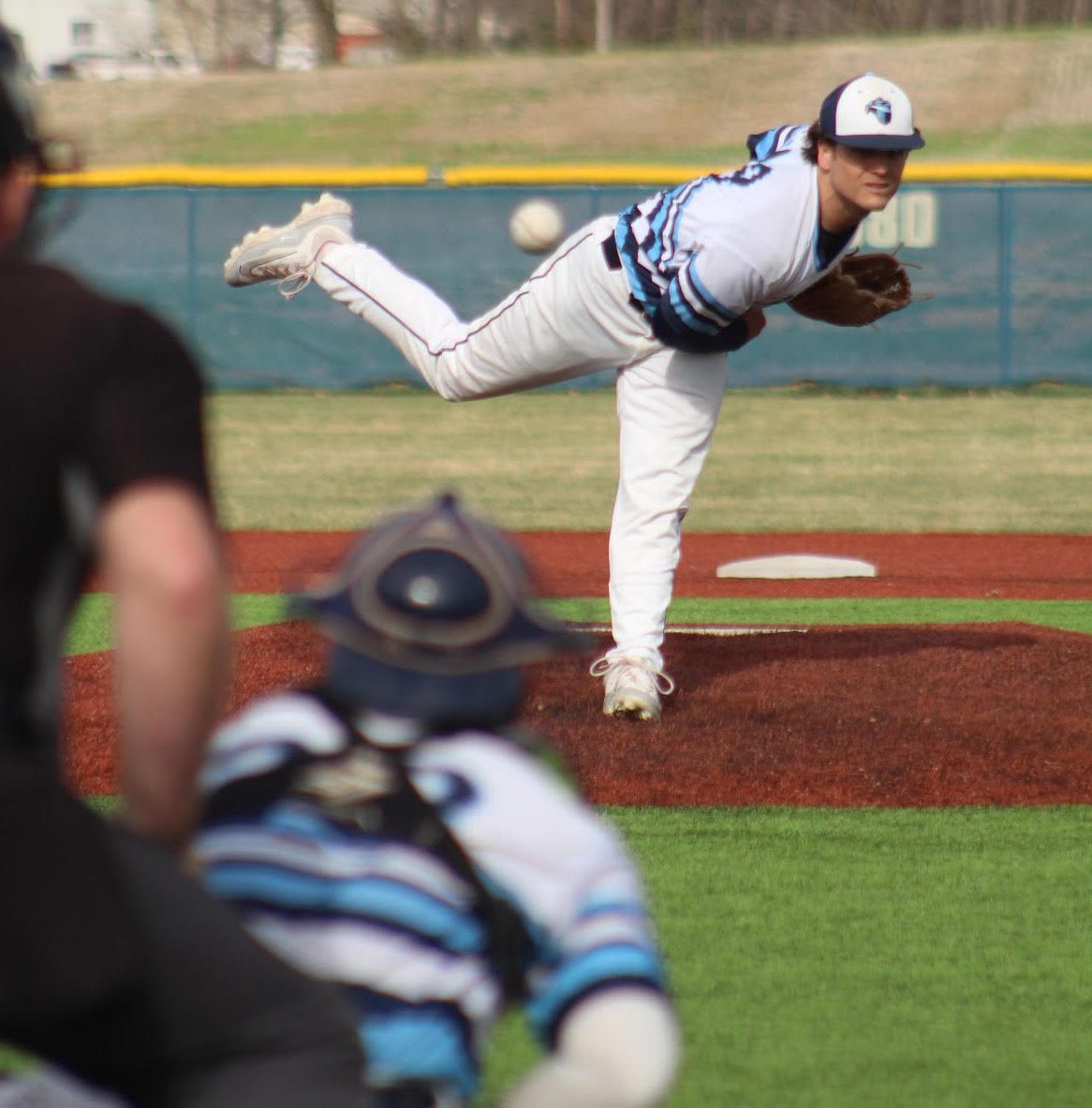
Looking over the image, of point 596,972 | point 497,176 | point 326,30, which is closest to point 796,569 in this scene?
point 596,972

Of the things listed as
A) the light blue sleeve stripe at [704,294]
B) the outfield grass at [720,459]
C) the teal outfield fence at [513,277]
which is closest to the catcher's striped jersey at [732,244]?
the light blue sleeve stripe at [704,294]

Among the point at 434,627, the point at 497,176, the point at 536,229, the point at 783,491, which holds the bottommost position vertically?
the point at 497,176

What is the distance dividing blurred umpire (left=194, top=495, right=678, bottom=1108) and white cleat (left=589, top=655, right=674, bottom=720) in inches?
138

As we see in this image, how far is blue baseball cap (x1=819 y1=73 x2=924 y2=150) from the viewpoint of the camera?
4996 mm

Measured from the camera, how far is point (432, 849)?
5.30ft

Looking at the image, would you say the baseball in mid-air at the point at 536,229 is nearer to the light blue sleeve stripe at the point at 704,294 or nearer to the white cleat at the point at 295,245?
the white cleat at the point at 295,245

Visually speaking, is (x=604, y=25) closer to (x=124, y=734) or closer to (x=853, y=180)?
(x=853, y=180)

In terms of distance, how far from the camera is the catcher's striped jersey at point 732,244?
5.02 m

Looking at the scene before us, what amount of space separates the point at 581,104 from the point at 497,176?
15.7 m

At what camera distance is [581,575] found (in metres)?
8.32

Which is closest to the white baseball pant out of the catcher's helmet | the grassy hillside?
the catcher's helmet

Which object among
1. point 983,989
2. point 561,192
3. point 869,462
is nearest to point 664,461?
point 983,989

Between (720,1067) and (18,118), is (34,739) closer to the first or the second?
(18,118)

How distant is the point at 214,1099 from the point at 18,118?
0.75 m
